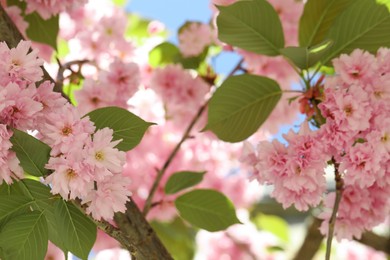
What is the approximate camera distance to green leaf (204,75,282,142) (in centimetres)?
145

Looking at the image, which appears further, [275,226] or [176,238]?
[275,226]

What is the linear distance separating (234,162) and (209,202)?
1.61 meters

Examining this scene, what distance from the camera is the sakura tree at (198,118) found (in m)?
1.08

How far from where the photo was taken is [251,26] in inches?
56.8

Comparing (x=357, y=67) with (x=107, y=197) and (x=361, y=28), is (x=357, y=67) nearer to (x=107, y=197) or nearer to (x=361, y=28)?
(x=361, y=28)

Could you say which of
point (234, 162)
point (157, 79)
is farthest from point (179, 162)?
point (157, 79)

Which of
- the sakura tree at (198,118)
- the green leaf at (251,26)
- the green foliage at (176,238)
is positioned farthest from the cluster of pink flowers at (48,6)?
the green foliage at (176,238)

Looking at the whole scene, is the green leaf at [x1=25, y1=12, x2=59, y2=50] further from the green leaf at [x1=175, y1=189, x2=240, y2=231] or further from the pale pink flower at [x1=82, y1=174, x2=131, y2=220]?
the pale pink flower at [x1=82, y1=174, x2=131, y2=220]

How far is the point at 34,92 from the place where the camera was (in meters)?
1.08

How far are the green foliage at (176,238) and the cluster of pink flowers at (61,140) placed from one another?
4.68 ft

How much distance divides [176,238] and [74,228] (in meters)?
1.50

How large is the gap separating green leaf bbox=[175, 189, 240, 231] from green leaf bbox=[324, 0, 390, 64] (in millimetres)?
401

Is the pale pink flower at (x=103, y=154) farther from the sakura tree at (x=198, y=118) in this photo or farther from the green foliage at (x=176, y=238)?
the green foliage at (x=176, y=238)

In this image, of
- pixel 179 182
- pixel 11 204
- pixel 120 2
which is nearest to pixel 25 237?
pixel 11 204
